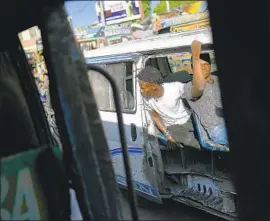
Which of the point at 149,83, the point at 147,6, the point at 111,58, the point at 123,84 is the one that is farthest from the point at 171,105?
the point at 147,6

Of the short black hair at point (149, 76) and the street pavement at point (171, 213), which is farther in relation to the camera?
the street pavement at point (171, 213)

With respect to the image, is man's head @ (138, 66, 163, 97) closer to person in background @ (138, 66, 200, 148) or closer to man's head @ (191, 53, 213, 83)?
person in background @ (138, 66, 200, 148)

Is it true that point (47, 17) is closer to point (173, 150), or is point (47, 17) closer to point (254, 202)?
point (254, 202)

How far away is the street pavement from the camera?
4.89m

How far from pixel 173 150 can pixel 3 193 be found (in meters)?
3.83

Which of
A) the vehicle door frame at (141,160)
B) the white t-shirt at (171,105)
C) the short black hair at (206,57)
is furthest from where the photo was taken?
the vehicle door frame at (141,160)

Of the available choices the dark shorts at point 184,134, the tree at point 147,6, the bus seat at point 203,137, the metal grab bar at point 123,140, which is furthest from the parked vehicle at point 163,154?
the tree at point 147,6

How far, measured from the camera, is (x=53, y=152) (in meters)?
1.35

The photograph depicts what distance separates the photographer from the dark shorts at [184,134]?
4.70 m

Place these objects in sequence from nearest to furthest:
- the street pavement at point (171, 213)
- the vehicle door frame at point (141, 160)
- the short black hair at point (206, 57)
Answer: the short black hair at point (206, 57) < the vehicle door frame at point (141, 160) < the street pavement at point (171, 213)

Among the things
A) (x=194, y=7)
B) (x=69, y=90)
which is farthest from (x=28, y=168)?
(x=194, y=7)

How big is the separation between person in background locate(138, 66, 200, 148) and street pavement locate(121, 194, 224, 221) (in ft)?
2.83

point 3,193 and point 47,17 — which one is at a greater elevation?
point 47,17

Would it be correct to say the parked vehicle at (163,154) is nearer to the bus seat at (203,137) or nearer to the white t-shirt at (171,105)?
the bus seat at (203,137)
